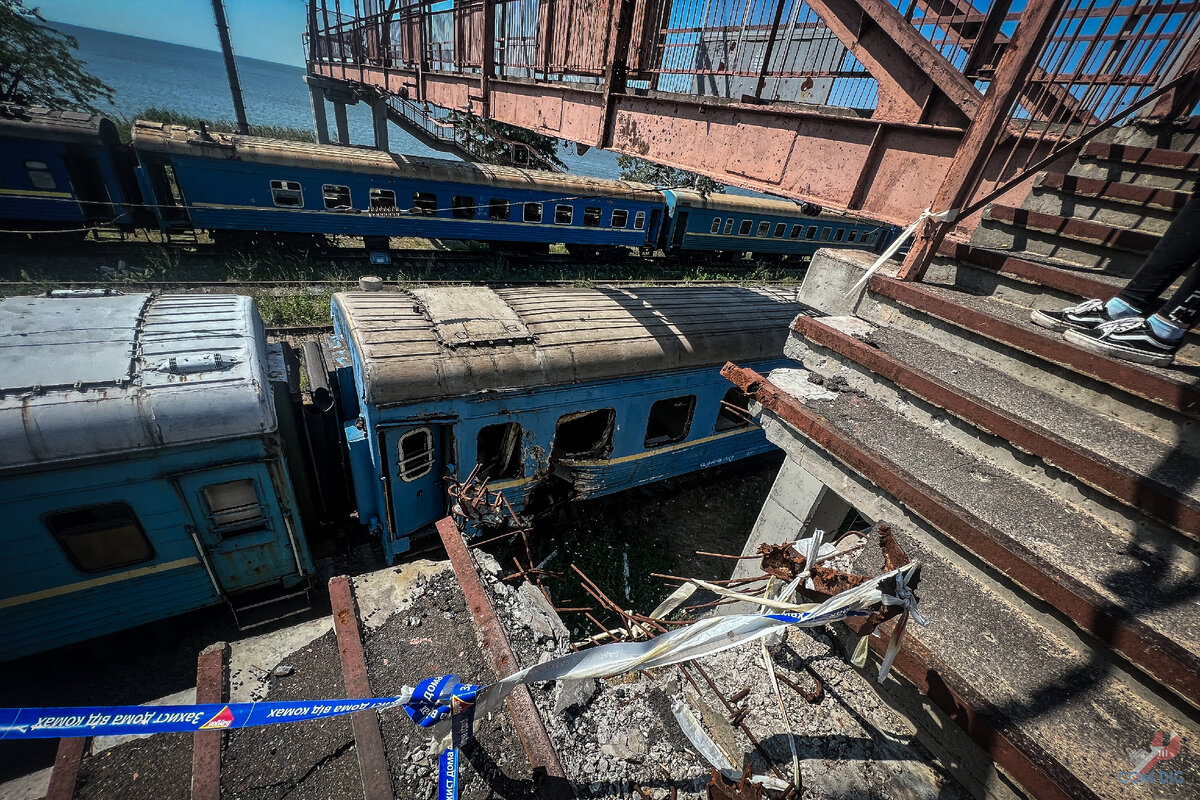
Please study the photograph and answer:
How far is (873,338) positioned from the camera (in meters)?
3.38

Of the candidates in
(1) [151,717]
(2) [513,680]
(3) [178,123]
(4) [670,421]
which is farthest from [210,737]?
(3) [178,123]

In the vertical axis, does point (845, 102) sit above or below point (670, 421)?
above

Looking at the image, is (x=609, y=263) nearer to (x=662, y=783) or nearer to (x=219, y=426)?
(x=219, y=426)

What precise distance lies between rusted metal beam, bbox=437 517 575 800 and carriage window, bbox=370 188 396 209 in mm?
12595

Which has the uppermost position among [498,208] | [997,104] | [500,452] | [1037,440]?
[997,104]

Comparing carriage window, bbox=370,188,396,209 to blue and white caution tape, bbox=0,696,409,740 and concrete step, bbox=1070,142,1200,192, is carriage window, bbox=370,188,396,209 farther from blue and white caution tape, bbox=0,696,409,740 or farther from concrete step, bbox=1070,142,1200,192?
concrete step, bbox=1070,142,1200,192

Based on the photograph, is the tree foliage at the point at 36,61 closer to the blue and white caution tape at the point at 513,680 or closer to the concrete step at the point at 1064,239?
the blue and white caution tape at the point at 513,680

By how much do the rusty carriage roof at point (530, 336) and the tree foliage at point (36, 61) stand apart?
2301cm

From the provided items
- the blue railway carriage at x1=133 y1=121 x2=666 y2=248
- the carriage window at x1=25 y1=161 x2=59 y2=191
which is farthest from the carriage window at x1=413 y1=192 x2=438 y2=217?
the carriage window at x1=25 y1=161 x2=59 y2=191

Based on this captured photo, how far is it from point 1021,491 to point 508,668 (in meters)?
2.99

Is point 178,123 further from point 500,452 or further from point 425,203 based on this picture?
point 500,452

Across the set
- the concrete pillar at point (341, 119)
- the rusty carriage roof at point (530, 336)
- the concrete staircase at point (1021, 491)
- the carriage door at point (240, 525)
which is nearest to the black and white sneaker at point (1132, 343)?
the concrete staircase at point (1021, 491)

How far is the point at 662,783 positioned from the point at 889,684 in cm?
143

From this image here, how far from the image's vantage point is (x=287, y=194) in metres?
12.3
